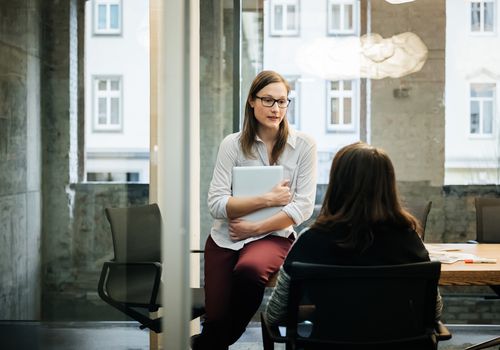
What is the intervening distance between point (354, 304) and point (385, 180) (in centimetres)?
36

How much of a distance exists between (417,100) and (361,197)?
3.85 meters

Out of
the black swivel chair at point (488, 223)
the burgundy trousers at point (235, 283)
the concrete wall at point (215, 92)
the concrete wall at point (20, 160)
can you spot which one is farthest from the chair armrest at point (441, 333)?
the concrete wall at point (215, 92)

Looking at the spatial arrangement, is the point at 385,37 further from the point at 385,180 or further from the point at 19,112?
the point at 385,180

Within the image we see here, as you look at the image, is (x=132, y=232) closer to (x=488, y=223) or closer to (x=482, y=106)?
(x=488, y=223)

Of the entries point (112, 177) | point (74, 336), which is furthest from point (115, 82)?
point (74, 336)

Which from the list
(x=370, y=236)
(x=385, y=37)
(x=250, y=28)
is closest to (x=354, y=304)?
(x=370, y=236)

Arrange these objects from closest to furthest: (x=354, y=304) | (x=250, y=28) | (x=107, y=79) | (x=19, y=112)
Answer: (x=354, y=304)
(x=19, y=112)
(x=107, y=79)
(x=250, y=28)

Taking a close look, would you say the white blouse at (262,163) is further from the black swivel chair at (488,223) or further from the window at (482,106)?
the window at (482,106)

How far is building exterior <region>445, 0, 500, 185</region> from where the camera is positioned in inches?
207

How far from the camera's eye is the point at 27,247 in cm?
353

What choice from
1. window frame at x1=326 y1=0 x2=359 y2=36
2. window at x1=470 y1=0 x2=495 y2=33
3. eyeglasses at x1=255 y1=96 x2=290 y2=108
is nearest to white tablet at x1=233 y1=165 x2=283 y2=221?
eyeglasses at x1=255 y1=96 x2=290 y2=108

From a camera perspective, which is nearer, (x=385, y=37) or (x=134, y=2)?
(x=134, y=2)

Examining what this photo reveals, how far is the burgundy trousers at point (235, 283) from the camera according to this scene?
2332 millimetres

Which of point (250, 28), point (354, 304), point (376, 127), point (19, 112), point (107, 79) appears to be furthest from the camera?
point (376, 127)
